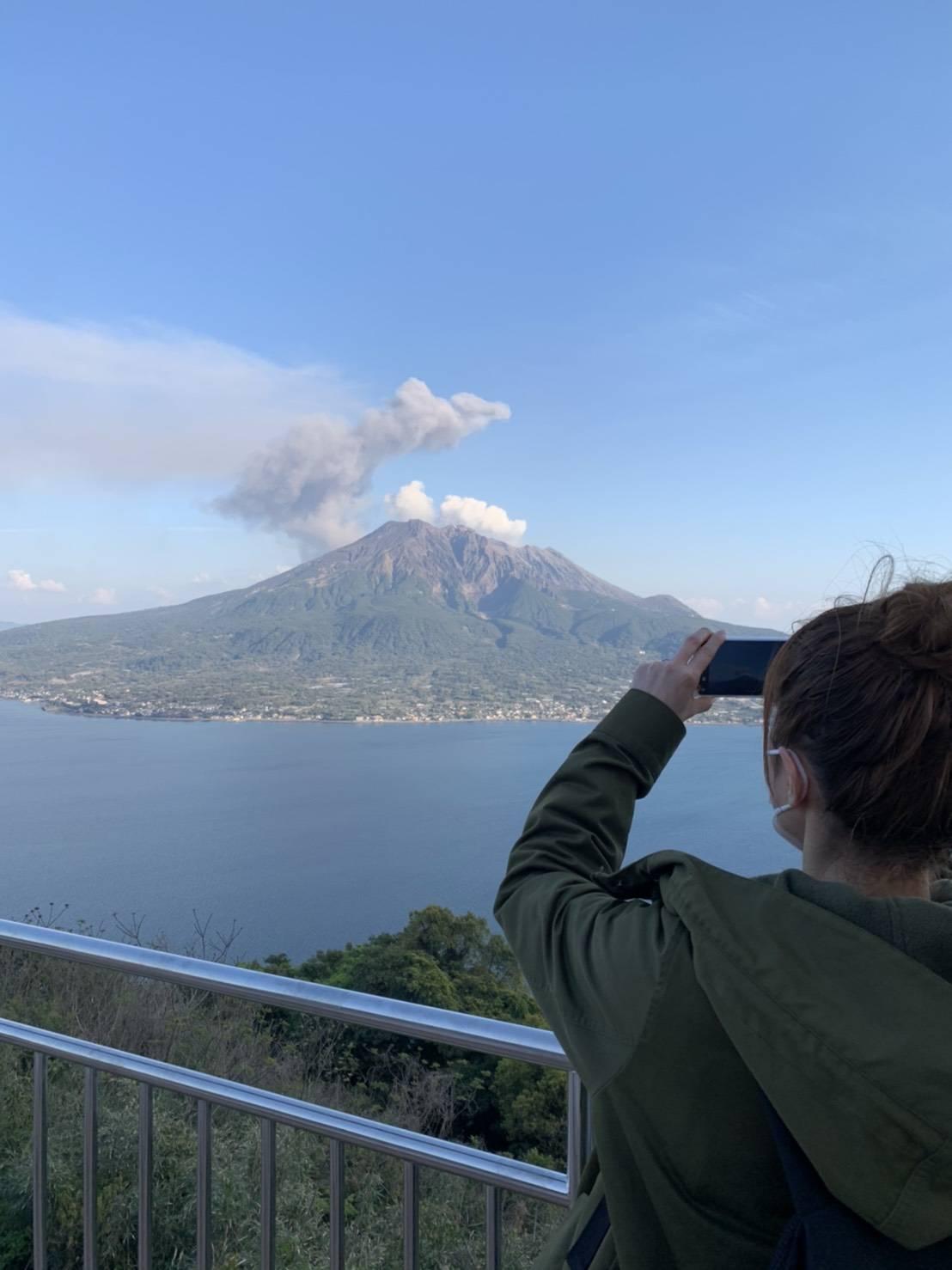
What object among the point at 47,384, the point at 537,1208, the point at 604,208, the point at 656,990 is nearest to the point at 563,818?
the point at 656,990

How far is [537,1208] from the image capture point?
144cm

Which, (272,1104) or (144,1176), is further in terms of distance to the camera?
(144,1176)

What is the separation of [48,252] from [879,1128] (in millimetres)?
23574

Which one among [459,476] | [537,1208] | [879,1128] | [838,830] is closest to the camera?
[879,1128]

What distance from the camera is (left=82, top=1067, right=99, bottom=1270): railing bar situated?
170 centimetres

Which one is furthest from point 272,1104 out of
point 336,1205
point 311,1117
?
point 336,1205

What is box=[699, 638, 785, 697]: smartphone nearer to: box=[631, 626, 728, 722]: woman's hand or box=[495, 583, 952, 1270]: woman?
box=[631, 626, 728, 722]: woman's hand

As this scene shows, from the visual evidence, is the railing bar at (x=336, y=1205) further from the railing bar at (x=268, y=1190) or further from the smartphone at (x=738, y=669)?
the smartphone at (x=738, y=669)

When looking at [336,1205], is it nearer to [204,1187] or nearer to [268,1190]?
[268,1190]

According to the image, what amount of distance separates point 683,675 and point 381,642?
14750mm

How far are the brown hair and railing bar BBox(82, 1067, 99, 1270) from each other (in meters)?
→ 1.57

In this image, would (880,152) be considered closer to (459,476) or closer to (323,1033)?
(323,1033)

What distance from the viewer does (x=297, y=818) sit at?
1410 centimetres

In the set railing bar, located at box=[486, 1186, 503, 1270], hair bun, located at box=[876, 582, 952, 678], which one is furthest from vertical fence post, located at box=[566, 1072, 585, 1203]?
hair bun, located at box=[876, 582, 952, 678]
